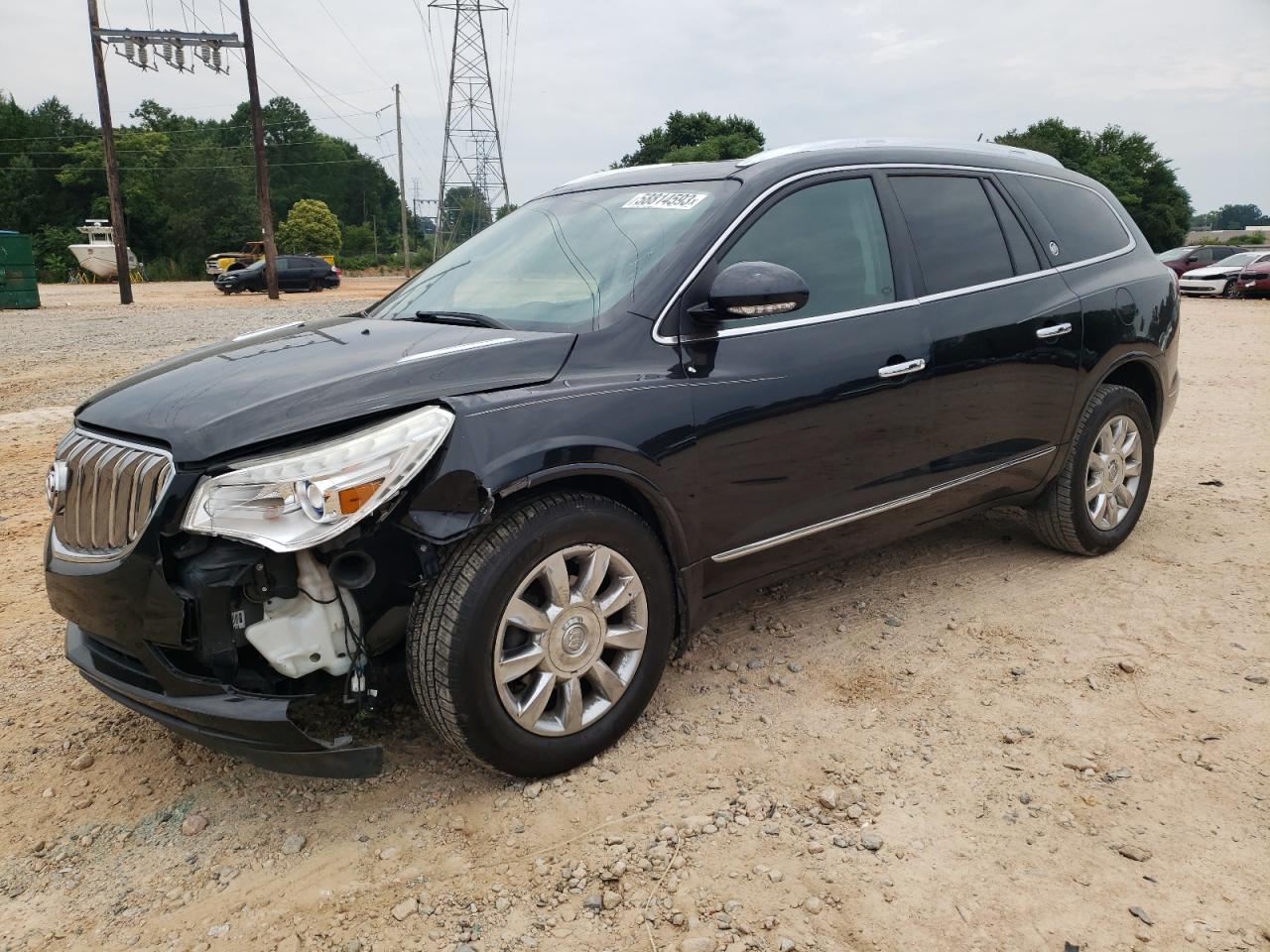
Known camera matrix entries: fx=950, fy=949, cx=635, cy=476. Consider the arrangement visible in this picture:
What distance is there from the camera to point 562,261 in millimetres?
3451

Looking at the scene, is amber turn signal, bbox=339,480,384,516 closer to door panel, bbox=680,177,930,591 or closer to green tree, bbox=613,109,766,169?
door panel, bbox=680,177,930,591

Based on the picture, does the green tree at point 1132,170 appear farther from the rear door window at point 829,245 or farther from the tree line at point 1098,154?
the rear door window at point 829,245

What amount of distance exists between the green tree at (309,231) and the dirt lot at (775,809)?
56.5 m

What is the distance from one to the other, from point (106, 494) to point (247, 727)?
2.51ft

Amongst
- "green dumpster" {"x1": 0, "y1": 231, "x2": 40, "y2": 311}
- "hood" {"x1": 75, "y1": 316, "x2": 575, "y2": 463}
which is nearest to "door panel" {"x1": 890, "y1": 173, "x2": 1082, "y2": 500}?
"hood" {"x1": 75, "y1": 316, "x2": 575, "y2": 463}

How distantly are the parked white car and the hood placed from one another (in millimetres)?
28603

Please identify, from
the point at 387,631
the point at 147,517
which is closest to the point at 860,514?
the point at 387,631

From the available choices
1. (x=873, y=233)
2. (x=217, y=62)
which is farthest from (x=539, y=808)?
(x=217, y=62)

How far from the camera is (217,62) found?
27234 mm

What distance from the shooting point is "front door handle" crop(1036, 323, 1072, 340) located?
160 inches

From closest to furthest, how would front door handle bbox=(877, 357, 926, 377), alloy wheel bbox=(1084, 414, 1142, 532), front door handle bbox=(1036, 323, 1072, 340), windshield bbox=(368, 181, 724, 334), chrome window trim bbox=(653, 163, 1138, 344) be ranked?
chrome window trim bbox=(653, 163, 1138, 344) → windshield bbox=(368, 181, 724, 334) → front door handle bbox=(877, 357, 926, 377) → front door handle bbox=(1036, 323, 1072, 340) → alloy wheel bbox=(1084, 414, 1142, 532)

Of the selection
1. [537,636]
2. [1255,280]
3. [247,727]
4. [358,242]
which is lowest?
[247,727]

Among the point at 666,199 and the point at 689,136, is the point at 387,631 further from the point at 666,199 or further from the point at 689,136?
the point at 689,136

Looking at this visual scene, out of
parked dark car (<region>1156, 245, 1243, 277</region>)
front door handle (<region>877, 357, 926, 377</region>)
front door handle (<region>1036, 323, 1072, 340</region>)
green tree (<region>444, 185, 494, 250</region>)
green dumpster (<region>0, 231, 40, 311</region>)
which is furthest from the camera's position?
green tree (<region>444, 185, 494, 250</region>)
